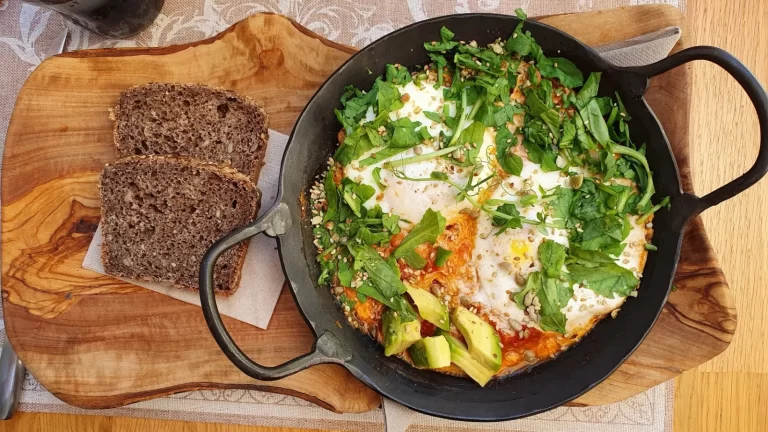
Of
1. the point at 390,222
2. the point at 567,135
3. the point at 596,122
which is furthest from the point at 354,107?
the point at 596,122

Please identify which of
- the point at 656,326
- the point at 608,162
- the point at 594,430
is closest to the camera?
the point at 608,162

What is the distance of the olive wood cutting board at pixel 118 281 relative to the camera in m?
2.49

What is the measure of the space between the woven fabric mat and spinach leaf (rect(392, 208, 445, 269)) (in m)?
0.79

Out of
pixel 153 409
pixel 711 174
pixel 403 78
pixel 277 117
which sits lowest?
pixel 153 409

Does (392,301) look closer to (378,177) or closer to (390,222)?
(390,222)

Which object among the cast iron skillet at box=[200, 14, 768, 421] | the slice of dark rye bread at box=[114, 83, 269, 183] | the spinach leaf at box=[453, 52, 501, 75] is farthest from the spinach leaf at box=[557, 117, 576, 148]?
the slice of dark rye bread at box=[114, 83, 269, 183]

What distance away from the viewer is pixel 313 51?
253 cm

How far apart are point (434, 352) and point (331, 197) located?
75 centimetres

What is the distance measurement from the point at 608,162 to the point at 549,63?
47 centimetres

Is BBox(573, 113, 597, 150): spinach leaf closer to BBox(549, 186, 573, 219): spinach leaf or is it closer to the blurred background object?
BBox(549, 186, 573, 219): spinach leaf

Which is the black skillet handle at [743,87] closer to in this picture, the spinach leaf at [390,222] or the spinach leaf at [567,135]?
the spinach leaf at [567,135]

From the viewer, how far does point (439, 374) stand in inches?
96.3

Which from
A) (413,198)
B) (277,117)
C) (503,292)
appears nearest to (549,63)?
(413,198)

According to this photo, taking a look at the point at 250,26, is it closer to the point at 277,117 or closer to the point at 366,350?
the point at 277,117
